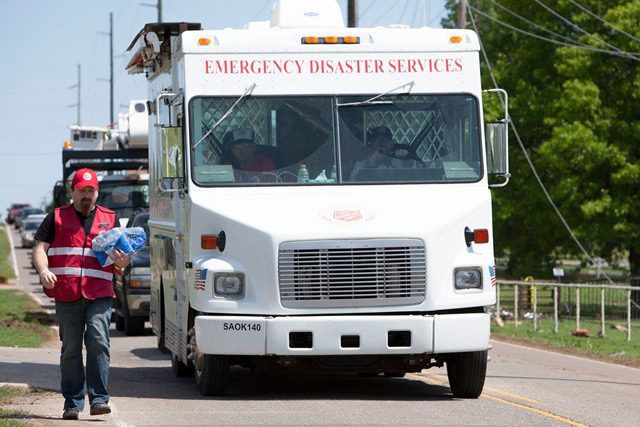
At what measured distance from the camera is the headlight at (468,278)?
39.4 feet

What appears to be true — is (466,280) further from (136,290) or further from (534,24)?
(534,24)

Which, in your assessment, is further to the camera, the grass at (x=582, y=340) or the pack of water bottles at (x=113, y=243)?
the grass at (x=582, y=340)

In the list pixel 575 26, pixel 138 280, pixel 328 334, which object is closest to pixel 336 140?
pixel 328 334

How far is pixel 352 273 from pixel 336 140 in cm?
139

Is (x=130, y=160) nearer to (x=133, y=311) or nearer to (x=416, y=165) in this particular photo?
(x=133, y=311)

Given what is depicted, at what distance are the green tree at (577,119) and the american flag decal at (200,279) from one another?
25212mm

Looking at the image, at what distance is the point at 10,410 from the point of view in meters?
11.2

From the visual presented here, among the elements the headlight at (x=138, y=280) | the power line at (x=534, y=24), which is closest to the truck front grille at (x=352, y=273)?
the headlight at (x=138, y=280)

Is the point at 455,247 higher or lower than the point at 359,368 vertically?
higher

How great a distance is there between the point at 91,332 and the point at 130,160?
1737cm

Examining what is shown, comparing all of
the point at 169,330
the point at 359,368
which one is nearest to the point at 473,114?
the point at 359,368

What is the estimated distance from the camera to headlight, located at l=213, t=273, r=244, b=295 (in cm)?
1183

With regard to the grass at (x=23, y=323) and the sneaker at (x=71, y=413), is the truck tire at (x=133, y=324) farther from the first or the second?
the sneaker at (x=71, y=413)

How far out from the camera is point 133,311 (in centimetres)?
2230
